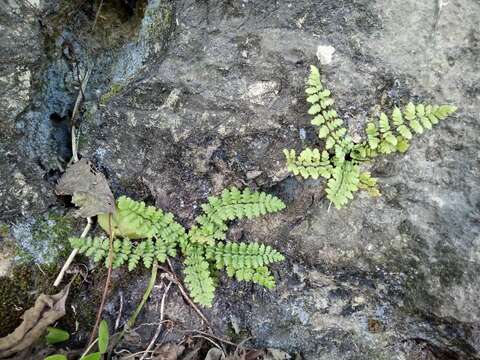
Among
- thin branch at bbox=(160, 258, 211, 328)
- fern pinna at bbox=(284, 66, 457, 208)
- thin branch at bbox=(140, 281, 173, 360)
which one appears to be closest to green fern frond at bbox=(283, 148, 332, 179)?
fern pinna at bbox=(284, 66, 457, 208)

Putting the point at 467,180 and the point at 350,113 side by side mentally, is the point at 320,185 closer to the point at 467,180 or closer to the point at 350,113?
the point at 350,113

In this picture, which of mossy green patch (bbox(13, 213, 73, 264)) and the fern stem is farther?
the fern stem

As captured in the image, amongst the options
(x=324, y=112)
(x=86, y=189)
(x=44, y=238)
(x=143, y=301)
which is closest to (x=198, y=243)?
(x=143, y=301)

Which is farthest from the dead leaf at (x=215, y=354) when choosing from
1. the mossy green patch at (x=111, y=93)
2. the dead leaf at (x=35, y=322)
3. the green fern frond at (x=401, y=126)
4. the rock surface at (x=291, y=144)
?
the mossy green patch at (x=111, y=93)

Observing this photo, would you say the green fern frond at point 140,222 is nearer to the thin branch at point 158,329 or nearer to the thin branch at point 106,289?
the thin branch at point 106,289

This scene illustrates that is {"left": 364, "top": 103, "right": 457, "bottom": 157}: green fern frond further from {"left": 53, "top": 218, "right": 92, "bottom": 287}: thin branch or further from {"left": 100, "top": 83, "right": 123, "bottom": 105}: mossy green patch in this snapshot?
{"left": 53, "top": 218, "right": 92, "bottom": 287}: thin branch

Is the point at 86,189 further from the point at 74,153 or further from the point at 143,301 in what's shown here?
the point at 143,301
